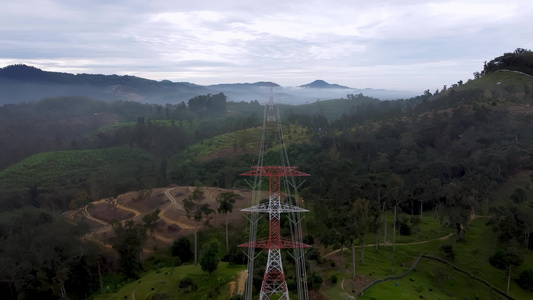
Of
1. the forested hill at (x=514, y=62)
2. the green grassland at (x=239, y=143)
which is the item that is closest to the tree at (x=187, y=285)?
the green grassland at (x=239, y=143)

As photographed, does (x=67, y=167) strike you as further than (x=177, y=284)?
Yes

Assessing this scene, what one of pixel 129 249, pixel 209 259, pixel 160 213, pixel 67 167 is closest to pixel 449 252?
pixel 209 259

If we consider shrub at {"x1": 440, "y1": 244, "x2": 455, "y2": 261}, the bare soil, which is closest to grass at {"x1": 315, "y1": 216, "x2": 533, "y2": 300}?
shrub at {"x1": 440, "y1": 244, "x2": 455, "y2": 261}

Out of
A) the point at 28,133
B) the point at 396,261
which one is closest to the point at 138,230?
the point at 396,261

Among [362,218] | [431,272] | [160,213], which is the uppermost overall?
[362,218]

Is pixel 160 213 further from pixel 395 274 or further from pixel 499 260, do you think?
pixel 499 260

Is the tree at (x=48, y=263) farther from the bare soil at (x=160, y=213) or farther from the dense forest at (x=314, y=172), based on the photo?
the bare soil at (x=160, y=213)

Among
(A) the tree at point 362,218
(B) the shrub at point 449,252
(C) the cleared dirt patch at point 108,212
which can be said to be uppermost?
(A) the tree at point 362,218
